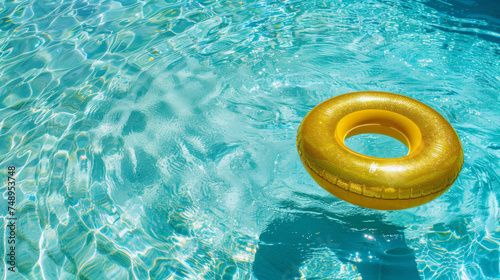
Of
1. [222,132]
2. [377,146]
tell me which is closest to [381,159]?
[377,146]

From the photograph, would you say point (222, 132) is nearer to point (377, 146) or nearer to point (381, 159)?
point (377, 146)

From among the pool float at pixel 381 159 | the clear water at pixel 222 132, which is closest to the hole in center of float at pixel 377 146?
the clear water at pixel 222 132

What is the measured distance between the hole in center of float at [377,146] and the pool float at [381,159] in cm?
79

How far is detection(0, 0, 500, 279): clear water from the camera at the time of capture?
2.93 metres

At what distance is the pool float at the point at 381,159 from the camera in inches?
88.7

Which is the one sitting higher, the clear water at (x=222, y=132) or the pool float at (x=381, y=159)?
the pool float at (x=381, y=159)

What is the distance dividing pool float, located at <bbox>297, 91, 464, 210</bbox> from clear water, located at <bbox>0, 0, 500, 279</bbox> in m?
0.76

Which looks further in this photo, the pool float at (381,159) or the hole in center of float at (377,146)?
the hole in center of float at (377,146)

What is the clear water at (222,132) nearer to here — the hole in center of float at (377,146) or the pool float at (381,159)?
the hole in center of float at (377,146)

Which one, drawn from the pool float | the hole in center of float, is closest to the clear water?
the hole in center of float

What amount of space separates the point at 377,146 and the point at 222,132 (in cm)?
138

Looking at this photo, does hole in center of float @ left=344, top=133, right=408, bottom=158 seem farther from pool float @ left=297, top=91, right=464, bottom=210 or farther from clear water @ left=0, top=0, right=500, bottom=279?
pool float @ left=297, top=91, right=464, bottom=210

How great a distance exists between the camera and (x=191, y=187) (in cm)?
335

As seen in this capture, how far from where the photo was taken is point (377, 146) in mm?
3568
